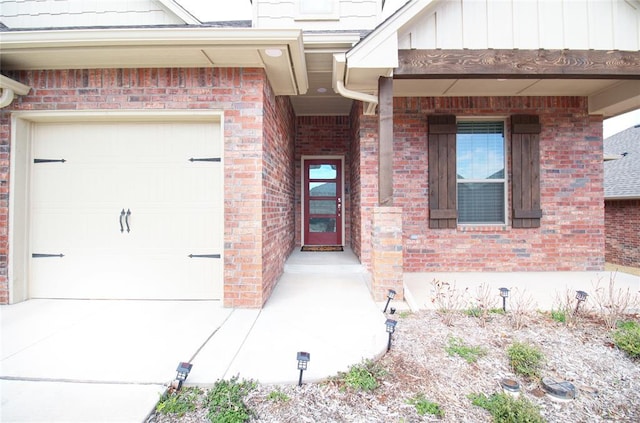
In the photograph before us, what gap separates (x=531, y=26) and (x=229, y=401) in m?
4.51

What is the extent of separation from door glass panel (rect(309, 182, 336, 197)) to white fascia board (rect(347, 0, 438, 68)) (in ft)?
11.4

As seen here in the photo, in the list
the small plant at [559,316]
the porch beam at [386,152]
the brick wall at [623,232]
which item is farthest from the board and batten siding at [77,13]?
the brick wall at [623,232]

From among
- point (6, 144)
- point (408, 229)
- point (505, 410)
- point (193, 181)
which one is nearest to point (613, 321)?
point (505, 410)

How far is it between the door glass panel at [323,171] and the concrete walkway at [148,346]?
3.41 meters

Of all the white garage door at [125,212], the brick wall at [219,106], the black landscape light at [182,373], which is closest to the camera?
the black landscape light at [182,373]

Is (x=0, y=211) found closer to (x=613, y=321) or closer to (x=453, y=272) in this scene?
(x=453, y=272)

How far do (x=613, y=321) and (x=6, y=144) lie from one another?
21.1 ft

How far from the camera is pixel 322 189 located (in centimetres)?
628

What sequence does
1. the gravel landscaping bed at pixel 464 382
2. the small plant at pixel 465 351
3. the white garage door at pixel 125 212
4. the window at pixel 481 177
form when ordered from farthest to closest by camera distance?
the window at pixel 481 177
the white garage door at pixel 125 212
the small plant at pixel 465 351
the gravel landscaping bed at pixel 464 382

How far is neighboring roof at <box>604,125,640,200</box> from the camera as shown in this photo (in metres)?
8.61

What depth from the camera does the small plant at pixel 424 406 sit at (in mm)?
1541

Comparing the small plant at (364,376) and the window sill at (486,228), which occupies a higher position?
the window sill at (486,228)

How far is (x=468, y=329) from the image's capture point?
2.52 metres

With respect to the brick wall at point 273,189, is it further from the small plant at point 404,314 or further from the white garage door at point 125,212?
the small plant at point 404,314
